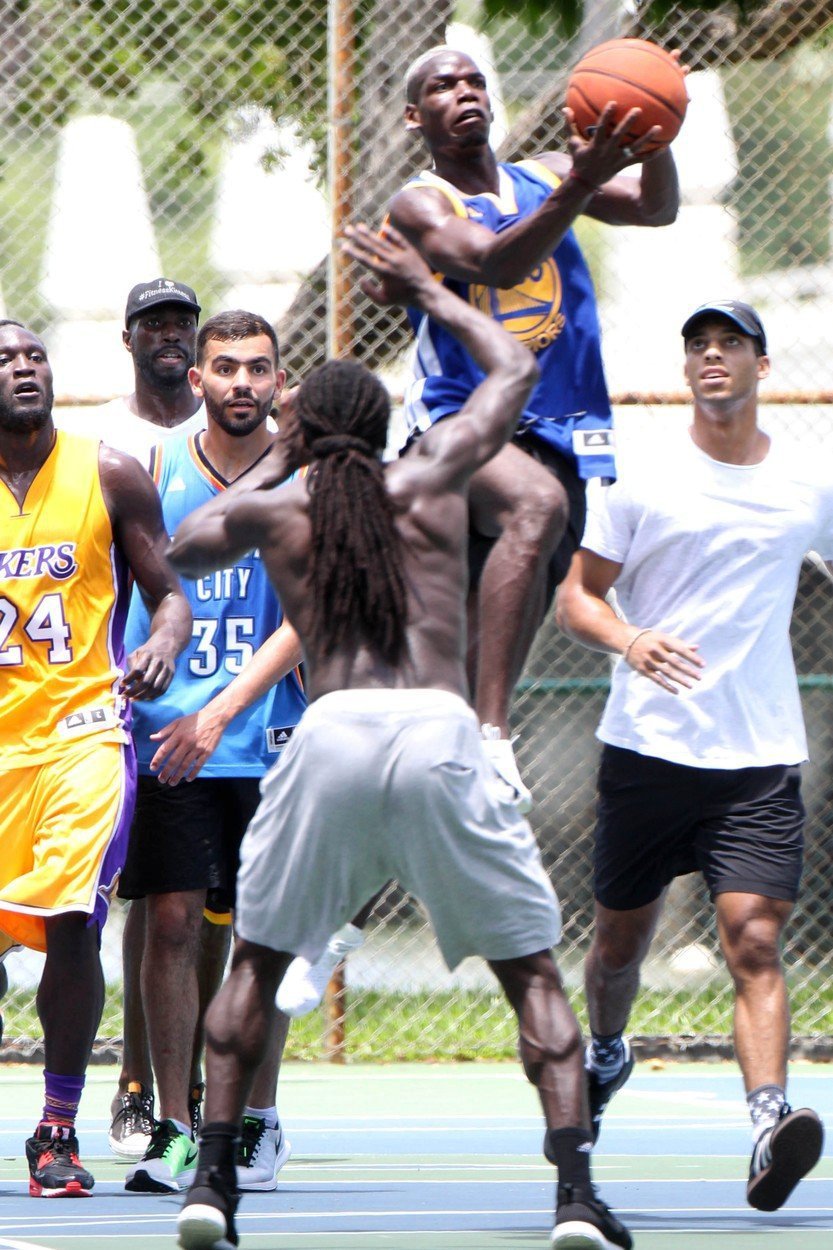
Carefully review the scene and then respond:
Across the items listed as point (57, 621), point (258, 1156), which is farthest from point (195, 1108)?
point (57, 621)

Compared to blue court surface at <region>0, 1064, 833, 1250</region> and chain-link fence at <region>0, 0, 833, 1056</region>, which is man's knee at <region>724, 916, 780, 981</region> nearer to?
blue court surface at <region>0, 1064, 833, 1250</region>

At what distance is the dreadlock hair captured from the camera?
4602 millimetres

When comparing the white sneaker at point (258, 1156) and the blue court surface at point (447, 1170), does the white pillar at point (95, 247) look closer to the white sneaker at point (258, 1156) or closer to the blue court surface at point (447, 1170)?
the blue court surface at point (447, 1170)

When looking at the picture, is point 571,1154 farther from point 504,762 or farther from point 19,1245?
point 19,1245

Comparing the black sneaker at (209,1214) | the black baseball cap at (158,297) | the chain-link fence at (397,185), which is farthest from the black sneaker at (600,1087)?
the chain-link fence at (397,185)

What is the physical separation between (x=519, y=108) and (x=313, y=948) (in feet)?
30.9

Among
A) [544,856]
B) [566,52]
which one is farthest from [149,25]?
[544,856]

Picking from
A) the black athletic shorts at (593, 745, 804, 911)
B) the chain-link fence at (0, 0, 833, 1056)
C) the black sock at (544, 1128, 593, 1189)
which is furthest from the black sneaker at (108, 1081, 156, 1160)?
the chain-link fence at (0, 0, 833, 1056)

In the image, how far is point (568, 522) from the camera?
18.1 ft

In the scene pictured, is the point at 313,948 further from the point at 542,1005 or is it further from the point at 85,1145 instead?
the point at 85,1145

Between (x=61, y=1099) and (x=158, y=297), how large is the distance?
2709 mm

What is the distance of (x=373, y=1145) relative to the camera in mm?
7285

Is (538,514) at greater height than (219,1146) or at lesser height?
greater

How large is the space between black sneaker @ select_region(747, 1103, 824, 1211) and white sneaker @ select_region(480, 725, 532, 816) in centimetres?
109
